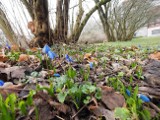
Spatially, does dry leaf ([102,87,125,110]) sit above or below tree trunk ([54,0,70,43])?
below

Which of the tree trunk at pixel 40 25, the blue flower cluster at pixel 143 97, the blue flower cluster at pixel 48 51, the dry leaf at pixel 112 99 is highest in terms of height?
the tree trunk at pixel 40 25

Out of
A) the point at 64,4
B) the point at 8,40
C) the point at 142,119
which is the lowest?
the point at 142,119

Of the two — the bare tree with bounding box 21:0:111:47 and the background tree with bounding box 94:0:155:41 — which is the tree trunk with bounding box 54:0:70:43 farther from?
the background tree with bounding box 94:0:155:41

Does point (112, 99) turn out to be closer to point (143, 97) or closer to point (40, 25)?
point (143, 97)

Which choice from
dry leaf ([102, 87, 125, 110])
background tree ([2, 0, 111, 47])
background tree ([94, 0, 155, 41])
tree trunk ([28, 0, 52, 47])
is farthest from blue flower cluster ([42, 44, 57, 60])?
background tree ([94, 0, 155, 41])

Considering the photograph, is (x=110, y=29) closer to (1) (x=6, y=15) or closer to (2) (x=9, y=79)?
(1) (x=6, y=15)

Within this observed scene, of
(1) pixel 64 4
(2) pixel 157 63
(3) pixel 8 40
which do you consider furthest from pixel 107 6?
(2) pixel 157 63

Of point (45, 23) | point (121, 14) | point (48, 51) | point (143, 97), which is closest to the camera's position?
point (143, 97)

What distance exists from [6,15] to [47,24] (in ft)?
3.59

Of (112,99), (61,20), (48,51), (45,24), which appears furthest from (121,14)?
(112,99)

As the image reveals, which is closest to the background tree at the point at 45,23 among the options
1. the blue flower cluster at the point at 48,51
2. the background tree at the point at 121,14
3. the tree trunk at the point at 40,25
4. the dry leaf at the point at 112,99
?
the tree trunk at the point at 40,25

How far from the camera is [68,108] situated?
79 cm

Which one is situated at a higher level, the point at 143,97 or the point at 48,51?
the point at 48,51

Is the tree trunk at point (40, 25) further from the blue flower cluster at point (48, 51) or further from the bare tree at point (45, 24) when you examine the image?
the blue flower cluster at point (48, 51)
